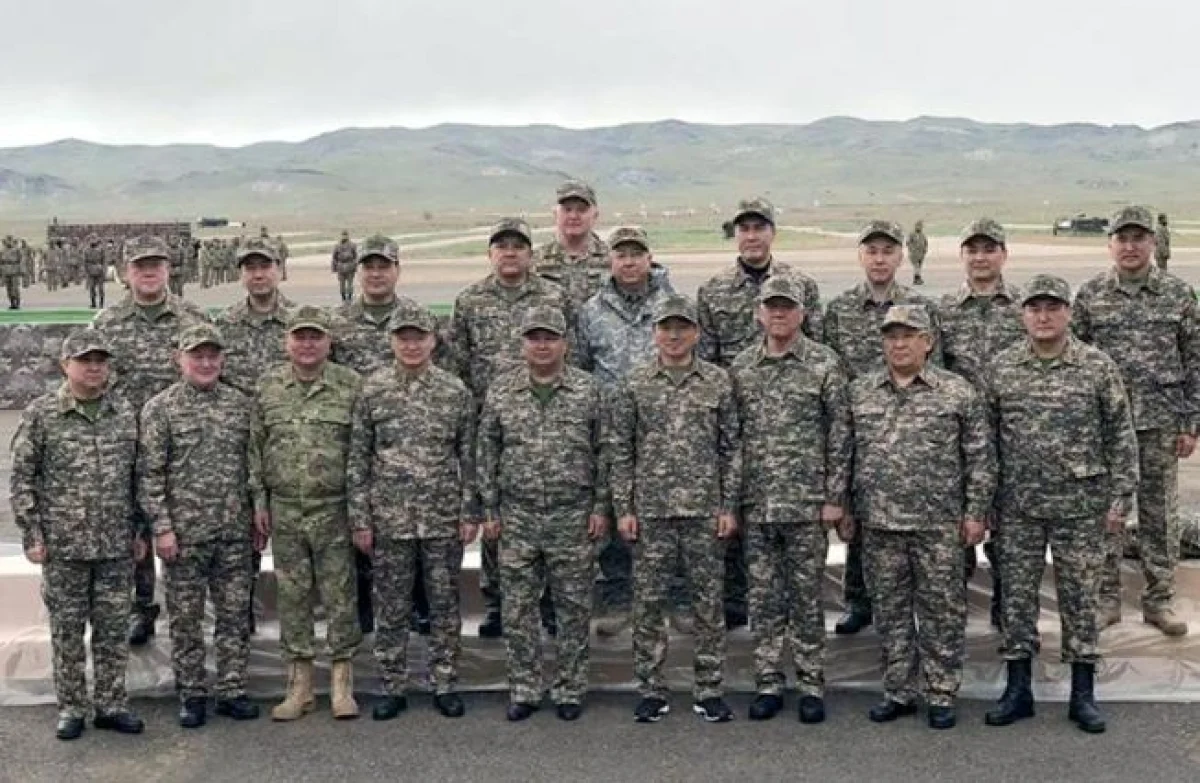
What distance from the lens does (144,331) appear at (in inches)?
257

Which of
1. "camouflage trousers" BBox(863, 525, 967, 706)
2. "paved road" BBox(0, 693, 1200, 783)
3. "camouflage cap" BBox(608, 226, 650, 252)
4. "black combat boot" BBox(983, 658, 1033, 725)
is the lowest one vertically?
"paved road" BBox(0, 693, 1200, 783)

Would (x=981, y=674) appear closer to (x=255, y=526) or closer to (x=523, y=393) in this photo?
(x=523, y=393)

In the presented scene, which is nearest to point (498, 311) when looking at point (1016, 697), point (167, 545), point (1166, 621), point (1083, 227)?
point (167, 545)

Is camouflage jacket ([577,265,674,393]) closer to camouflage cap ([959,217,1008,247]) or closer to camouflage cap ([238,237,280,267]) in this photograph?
camouflage cap ([959,217,1008,247])

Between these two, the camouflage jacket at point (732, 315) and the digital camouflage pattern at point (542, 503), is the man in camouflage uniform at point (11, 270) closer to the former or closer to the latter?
the camouflage jacket at point (732, 315)

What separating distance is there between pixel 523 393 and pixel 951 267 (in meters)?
32.0

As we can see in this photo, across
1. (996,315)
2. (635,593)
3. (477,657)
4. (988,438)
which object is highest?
(996,315)

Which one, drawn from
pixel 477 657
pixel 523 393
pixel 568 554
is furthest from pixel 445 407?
pixel 477 657

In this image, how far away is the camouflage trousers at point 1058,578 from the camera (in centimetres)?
565

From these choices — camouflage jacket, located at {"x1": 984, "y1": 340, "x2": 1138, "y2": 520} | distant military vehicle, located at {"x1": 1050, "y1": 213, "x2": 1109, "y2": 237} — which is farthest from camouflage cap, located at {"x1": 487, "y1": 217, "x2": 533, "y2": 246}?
distant military vehicle, located at {"x1": 1050, "y1": 213, "x2": 1109, "y2": 237}

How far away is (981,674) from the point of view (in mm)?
6164

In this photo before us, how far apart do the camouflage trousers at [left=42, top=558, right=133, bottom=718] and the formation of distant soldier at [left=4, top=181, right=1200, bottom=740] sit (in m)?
0.01

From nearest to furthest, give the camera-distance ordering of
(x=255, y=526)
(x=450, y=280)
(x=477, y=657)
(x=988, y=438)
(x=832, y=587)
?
(x=988, y=438)
(x=255, y=526)
(x=477, y=657)
(x=832, y=587)
(x=450, y=280)

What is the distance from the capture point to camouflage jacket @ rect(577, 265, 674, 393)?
637 centimetres
